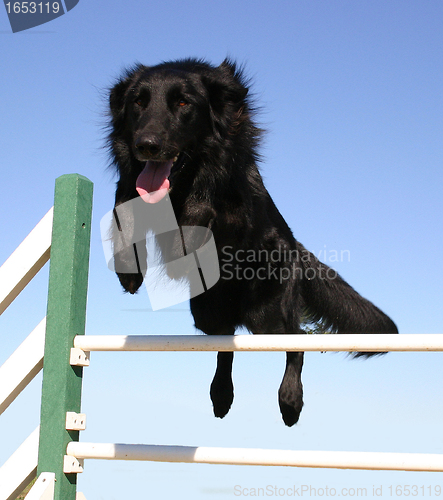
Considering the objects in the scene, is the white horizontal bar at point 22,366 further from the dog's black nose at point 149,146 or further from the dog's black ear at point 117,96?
the dog's black ear at point 117,96

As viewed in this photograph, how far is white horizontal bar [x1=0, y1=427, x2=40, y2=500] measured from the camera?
2230mm

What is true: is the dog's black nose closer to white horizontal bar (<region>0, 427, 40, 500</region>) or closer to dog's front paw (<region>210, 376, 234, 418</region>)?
white horizontal bar (<region>0, 427, 40, 500</region>)

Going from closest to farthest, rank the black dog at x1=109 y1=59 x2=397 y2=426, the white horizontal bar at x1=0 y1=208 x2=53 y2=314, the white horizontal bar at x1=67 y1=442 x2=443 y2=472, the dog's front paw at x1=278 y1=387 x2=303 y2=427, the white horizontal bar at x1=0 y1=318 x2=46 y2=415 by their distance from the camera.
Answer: the white horizontal bar at x1=67 y1=442 x2=443 y2=472 < the white horizontal bar at x1=0 y1=318 x2=46 y2=415 < the white horizontal bar at x1=0 y1=208 x2=53 y2=314 < the black dog at x1=109 y1=59 x2=397 y2=426 < the dog's front paw at x1=278 y1=387 x2=303 y2=427

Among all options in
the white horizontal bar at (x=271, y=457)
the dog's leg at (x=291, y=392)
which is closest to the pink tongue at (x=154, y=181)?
the white horizontal bar at (x=271, y=457)

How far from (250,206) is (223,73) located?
2.28ft

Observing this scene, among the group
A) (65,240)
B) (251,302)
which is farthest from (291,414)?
(65,240)

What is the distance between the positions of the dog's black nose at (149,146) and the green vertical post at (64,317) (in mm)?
278

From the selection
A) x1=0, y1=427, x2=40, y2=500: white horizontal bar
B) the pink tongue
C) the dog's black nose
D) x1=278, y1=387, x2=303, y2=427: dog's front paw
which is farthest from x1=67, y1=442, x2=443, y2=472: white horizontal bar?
the dog's black nose

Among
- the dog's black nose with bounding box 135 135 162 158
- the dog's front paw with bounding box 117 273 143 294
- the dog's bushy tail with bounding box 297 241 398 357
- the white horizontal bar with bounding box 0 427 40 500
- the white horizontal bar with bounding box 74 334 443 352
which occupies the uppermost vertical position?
the dog's black nose with bounding box 135 135 162 158

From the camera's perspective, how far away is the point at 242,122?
2.86 meters

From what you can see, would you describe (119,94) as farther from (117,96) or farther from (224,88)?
(224,88)

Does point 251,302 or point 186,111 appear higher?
point 186,111

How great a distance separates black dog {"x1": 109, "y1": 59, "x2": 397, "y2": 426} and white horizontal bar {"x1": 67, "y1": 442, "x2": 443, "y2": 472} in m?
0.67

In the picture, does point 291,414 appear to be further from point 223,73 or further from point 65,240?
point 223,73
